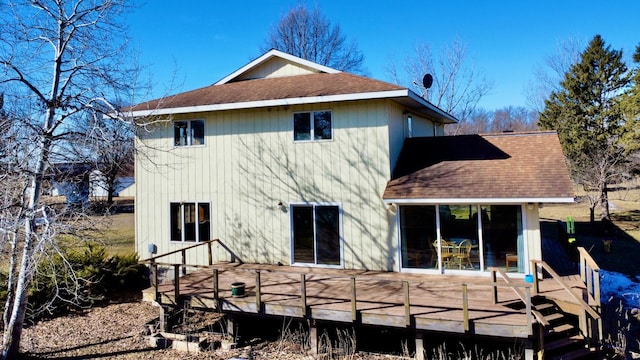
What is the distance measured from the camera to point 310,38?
2950 cm

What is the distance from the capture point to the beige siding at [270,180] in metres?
10.9

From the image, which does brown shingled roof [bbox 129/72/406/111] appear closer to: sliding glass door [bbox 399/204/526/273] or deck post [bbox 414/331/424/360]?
sliding glass door [bbox 399/204/526/273]

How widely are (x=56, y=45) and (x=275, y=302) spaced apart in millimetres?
6596

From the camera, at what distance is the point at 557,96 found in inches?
981

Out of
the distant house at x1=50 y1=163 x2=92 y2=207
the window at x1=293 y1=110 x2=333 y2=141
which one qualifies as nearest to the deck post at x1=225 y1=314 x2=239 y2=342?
the distant house at x1=50 y1=163 x2=92 y2=207

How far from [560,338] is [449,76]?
75.0 ft

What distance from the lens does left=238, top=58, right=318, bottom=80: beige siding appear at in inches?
552

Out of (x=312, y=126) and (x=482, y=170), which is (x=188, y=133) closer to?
(x=312, y=126)

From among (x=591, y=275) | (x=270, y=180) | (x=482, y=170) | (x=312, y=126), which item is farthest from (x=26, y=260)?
(x=591, y=275)

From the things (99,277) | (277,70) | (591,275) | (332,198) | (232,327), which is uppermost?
(277,70)

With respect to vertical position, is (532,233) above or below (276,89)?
below

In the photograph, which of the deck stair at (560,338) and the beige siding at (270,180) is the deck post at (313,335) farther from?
the deck stair at (560,338)

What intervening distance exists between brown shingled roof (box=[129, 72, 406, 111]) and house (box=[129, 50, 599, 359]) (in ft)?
0.27

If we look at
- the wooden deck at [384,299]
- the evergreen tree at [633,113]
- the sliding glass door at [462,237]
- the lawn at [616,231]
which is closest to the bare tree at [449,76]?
the evergreen tree at [633,113]
